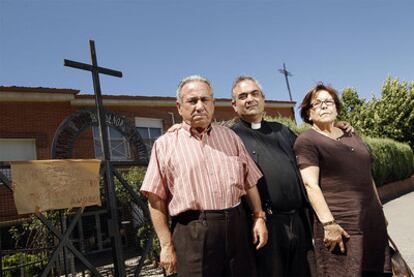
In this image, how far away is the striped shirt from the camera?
2227mm

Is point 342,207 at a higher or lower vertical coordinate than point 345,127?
lower

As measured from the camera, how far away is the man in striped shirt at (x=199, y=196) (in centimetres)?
219

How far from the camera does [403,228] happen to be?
8281 millimetres

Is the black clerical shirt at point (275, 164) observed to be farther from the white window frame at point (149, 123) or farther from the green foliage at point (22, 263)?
the white window frame at point (149, 123)

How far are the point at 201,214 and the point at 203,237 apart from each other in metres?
0.13

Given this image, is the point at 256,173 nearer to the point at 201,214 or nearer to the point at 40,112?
the point at 201,214

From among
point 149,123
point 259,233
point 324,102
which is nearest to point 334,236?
point 259,233

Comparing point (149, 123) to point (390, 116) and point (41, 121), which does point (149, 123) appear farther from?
point (390, 116)

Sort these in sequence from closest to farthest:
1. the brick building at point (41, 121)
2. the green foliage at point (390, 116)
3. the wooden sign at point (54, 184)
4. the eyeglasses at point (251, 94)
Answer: the eyeglasses at point (251, 94)
the wooden sign at point (54, 184)
the brick building at point (41, 121)
the green foliage at point (390, 116)

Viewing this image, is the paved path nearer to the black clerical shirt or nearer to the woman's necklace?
the woman's necklace

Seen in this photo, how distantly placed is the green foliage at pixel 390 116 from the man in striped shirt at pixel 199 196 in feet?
67.5

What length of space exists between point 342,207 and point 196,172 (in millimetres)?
1131

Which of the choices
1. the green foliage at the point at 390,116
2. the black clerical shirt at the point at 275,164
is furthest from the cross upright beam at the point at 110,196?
the green foliage at the point at 390,116

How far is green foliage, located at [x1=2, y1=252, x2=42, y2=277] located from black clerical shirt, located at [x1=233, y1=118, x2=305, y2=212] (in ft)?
15.6
